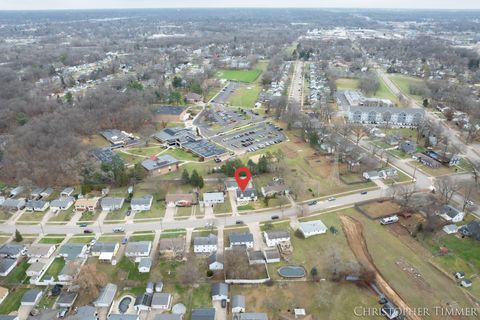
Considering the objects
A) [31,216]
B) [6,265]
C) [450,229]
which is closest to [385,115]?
[450,229]

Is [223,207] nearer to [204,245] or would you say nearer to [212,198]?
[212,198]

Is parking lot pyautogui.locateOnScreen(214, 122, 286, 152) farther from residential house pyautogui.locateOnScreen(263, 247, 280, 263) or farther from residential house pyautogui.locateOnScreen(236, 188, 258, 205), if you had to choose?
residential house pyautogui.locateOnScreen(263, 247, 280, 263)

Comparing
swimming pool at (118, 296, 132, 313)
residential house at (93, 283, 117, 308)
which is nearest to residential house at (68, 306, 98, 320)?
residential house at (93, 283, 117, 308)

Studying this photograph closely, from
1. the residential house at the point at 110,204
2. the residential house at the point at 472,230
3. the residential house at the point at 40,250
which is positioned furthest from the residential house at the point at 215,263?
the residential house at the point at 472,230

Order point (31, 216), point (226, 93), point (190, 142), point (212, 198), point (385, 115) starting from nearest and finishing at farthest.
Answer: point (31, 216)
point (212, 198)
point (190, 142)
point (385, 115)
point (226, 93)

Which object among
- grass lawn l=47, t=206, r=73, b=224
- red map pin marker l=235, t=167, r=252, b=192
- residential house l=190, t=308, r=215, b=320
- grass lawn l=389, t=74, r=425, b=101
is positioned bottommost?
grass lawn l=47, t=206, r=73, b=224

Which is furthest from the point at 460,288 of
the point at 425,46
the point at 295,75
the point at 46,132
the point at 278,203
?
the point at 425,46

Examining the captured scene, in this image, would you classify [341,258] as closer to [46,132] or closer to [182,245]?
[182,245]
